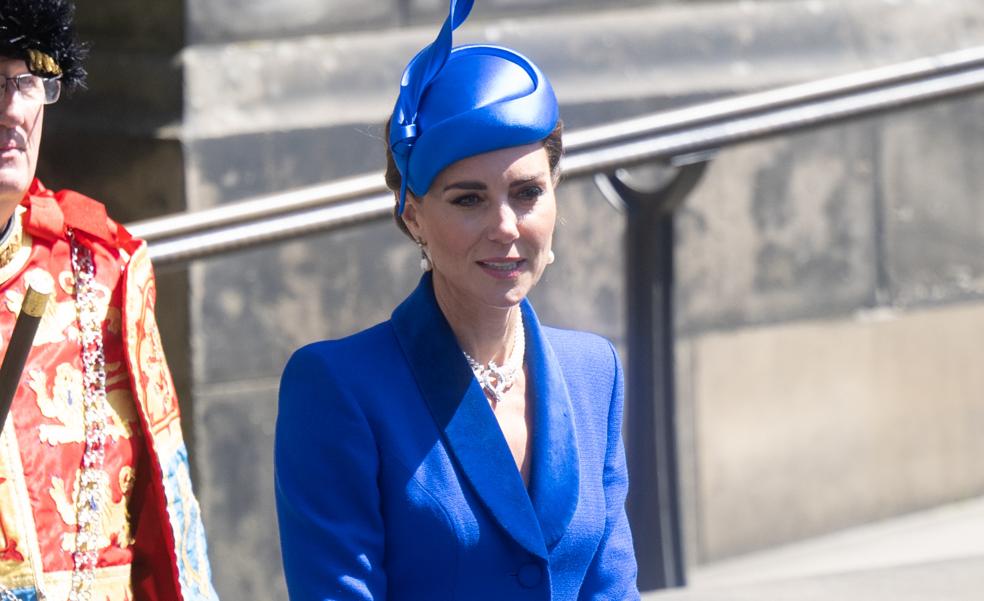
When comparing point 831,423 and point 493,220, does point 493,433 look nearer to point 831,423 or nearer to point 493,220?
point 493,220

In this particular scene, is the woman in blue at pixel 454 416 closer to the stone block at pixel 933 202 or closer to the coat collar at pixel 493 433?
the coat collar at pixel 493 433

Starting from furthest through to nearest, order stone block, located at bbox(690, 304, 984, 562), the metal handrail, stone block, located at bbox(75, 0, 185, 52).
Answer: stone block, located at bbox(690, 304, 984, 562), stone block, located at bbox(75, 0, 185, 52), the metal handrail

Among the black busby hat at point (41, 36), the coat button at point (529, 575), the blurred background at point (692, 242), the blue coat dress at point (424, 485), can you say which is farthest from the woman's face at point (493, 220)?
the blurred background at point (692, 242)

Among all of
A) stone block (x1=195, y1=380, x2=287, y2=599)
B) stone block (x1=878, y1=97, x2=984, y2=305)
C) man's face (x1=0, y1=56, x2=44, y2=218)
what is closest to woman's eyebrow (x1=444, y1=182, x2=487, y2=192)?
man's face (x1=0, y1=56, x2=44, y2=218)

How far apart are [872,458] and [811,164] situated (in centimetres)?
95

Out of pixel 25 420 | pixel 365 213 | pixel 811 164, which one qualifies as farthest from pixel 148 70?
pixel 25 420

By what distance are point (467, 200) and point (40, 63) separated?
0.58 metres

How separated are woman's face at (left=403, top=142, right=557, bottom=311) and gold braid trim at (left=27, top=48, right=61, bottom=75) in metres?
0.51

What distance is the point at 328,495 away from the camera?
2312mm

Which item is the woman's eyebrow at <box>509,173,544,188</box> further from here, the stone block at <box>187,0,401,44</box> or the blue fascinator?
the stone block at <box>187,0,401,44</box>

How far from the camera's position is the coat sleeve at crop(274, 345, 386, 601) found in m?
2.30

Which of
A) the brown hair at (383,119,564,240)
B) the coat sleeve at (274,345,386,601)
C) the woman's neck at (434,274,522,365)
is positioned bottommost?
the coat sleeve at (274,345,386,601)

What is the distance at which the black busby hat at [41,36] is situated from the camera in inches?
90.8

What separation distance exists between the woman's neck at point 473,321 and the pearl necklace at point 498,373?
0.04 feet
